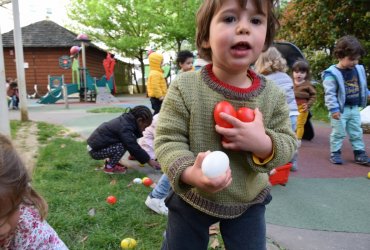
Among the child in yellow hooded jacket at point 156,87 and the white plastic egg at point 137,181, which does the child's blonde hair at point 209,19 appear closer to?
the white plastic egg at point 137,181

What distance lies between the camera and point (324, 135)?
769cm

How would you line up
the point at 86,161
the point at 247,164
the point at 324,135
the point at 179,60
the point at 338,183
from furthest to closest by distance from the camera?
the point at 324,135
the point at 179,60
the point at 86,161
the point at 338,183
the point at 247,164

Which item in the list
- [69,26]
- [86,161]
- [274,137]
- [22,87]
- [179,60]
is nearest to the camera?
[274,137]

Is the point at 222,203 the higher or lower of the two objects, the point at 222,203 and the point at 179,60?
the lower

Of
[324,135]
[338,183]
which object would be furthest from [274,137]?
[324,135]

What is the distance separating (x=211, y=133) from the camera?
1.52 metres

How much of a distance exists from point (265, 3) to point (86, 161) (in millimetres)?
4096

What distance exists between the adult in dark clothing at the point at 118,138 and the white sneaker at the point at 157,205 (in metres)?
1.31

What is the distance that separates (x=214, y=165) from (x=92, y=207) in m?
2.50

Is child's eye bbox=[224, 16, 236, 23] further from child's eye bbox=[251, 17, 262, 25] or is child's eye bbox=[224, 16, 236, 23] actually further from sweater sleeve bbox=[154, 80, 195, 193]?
sweater sleeve bbox=[154, 80, 195, 193]

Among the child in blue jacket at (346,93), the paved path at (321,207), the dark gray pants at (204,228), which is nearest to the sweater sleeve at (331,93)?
the child in blue jacket at (346,93)

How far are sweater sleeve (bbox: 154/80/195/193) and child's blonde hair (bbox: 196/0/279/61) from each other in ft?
0.73

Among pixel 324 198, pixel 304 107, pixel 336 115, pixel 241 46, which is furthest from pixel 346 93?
pixel 241 46

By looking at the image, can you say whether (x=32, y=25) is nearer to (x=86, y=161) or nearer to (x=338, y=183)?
(x=86, y=161)
